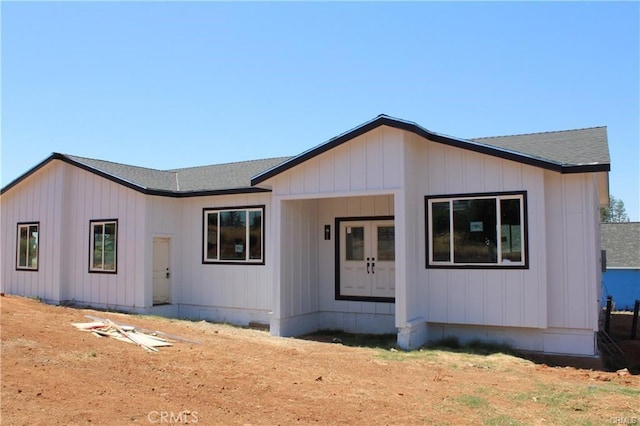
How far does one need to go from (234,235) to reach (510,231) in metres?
7.03

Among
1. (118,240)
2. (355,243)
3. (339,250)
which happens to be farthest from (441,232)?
(118,240)

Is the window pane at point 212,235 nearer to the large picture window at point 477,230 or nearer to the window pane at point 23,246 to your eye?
the large picture window at point 477,230

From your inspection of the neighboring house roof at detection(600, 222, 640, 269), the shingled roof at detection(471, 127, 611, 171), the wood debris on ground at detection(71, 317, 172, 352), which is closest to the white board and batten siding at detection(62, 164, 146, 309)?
the wood debris on ground at detection(71, 317, 172, 352)

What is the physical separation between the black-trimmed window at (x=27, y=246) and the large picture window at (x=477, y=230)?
1233 cm

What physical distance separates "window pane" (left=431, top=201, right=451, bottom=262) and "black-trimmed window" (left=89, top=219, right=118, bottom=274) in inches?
349

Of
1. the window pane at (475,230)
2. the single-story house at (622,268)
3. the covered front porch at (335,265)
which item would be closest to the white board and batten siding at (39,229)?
the covered front porch at (335,265)

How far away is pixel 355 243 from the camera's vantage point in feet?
43.8

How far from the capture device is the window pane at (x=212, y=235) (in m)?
14.6

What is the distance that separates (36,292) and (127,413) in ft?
41.9

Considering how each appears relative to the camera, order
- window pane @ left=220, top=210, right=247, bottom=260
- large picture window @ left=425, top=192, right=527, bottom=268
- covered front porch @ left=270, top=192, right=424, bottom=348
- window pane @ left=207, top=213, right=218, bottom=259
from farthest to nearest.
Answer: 1. window pane @ left=207, top=213, right=218, bottom=259
2. window pane @ left=220, top=210, right=247, bottom=260
3. covered front porch @ left=270, top=192, right=424, bottom=348
4. large picture window @ left=425, top=192, right=527, bottom=268

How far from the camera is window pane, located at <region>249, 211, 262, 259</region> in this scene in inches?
543

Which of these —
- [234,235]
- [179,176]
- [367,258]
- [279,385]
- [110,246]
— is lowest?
[279,385]

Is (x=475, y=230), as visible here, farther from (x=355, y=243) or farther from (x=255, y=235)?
(x=255, y=235)

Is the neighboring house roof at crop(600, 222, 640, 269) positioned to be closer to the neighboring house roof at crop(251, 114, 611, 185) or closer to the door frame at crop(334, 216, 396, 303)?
the neighboring house roof at crop(251, 114, 611, 185)
